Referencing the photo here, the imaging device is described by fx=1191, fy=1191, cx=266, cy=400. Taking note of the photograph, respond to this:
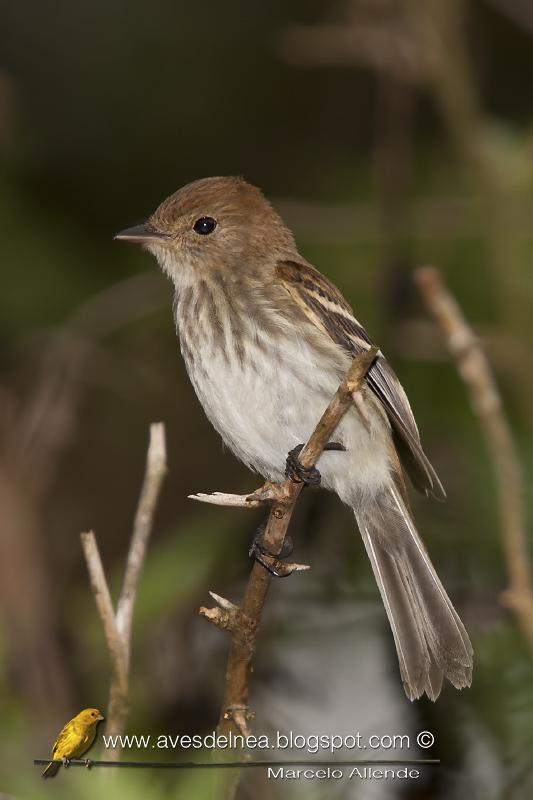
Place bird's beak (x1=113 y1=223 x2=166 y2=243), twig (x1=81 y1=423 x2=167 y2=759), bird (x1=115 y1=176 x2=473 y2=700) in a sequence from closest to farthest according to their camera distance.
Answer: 1. twig (x1=81 y1=423 x2=167 y2=759)
2. bird (x1=115 y1=176 x2=473 y2=700)
3. bird's beak (x1=113 y1=223 x2=166 y2=243)

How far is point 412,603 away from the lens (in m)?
3.11

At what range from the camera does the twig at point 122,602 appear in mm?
2322

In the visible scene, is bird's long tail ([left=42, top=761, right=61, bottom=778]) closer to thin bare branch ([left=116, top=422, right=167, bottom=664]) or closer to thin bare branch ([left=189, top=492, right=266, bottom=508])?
thin bare branch ([left=116, top=422, right=167, bottom=664])

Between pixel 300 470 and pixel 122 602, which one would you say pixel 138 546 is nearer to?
pixel 122 602

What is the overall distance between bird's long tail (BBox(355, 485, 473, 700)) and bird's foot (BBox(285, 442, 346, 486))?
0.32 meters

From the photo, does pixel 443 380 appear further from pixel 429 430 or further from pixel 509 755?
pixel 509 755

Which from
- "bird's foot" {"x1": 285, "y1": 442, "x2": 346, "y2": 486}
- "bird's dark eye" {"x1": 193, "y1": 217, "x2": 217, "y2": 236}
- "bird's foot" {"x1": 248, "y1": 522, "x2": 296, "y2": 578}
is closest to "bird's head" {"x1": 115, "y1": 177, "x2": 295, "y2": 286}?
"bird's dark eye" {"x1": 193, "y1": 217, "x2": 217, "y2": 236}

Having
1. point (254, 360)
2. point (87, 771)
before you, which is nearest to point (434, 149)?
point (254, 360)

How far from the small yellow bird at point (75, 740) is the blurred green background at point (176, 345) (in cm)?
9

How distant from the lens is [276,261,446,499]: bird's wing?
308 cm

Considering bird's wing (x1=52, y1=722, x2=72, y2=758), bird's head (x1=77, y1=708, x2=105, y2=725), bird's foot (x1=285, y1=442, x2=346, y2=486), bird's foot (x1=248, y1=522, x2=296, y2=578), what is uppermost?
bird's foot (x1=285, y1=442, x2=346, y2=486)

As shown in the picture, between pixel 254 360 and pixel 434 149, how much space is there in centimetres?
258

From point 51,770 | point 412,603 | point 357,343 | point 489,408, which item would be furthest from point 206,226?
point 51,770

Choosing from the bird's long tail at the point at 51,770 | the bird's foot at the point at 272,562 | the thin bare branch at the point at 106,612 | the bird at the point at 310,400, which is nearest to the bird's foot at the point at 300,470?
the bird at the point at 310,400
